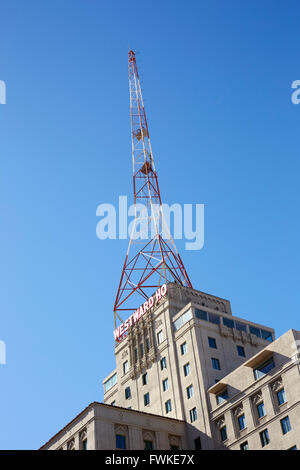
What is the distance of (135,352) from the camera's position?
94438mm

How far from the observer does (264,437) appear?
68812 mm

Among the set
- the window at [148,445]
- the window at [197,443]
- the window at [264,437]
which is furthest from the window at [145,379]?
the window at [264,437]

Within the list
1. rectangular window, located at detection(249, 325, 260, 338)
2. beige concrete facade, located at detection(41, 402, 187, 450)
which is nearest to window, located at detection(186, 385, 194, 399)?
beige concrete facade, located at detection(41, 402, 187, 450)

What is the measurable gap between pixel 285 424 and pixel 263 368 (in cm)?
775

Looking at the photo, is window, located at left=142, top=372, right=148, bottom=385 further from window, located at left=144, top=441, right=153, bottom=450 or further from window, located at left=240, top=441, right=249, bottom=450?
window, located at left=240, top=441, right=249, bottom=450

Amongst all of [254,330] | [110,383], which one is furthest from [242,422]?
[110,383]

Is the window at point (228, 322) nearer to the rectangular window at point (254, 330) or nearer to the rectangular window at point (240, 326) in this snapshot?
the rectangular window at point (240, 326)

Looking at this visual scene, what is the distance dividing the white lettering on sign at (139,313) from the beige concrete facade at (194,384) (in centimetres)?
91

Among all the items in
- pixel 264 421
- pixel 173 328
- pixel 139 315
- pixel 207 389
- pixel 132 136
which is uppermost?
pixel 132 136

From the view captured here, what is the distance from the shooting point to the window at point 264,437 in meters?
68.3

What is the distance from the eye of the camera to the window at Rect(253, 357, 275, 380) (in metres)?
71.6
